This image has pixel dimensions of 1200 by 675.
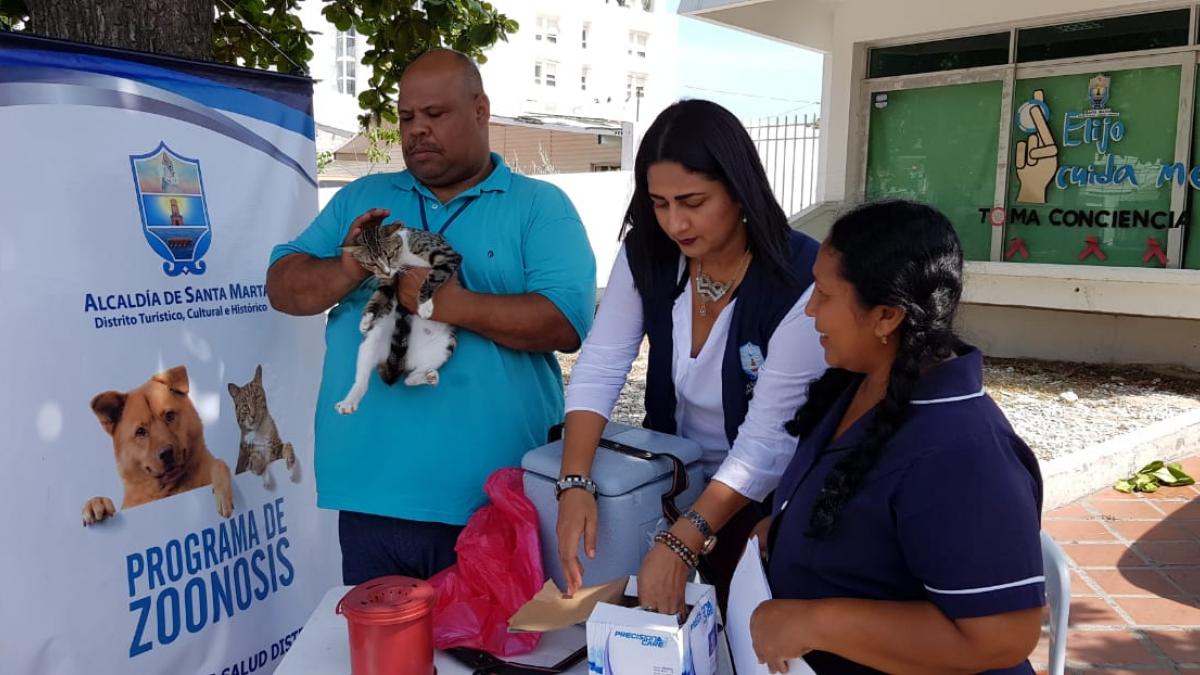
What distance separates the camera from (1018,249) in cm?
852

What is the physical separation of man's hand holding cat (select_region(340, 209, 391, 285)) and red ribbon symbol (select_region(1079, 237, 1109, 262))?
7.76 m

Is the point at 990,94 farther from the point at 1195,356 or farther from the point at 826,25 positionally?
the point at 1195,356

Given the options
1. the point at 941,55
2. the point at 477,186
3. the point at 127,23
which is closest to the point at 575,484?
the point at 477,186

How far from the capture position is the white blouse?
1738mm

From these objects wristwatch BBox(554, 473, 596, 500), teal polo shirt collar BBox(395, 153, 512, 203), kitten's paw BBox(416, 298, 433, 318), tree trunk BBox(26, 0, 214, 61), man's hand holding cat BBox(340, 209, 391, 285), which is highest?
tree trunk BBox(26, 0, 214, 61)

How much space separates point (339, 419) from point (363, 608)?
752mm

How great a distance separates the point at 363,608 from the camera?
1.55 m

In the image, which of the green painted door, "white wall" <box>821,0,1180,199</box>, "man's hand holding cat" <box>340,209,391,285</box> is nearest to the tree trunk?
"man's hand holding cat" <box>340,209,391,285</box>

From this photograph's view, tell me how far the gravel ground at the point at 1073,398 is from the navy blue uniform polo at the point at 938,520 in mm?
4454

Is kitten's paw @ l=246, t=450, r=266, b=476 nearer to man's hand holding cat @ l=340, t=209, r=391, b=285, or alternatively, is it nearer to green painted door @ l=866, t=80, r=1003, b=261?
man's hand holding cat @ l=340, t=209, r=391, b=285

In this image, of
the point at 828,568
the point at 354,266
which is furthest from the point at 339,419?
the point at 828,568

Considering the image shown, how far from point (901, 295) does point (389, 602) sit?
3.26ft

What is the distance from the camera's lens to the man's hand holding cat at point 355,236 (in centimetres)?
206

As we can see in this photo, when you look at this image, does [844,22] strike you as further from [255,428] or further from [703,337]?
[703,337]
